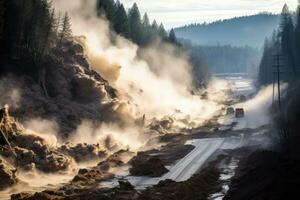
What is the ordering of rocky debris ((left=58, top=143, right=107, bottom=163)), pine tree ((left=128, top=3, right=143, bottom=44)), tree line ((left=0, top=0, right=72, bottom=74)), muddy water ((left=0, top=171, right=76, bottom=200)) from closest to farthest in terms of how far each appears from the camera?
muddy water ((left=0, top=171, right=76, bottom=200)) < rocky debris ((left=58, top=143, right=107, bottom=163)) < tree line ((left=0, top=0, right=72, bottom=74)) < pine tree ((left=128, top=3, right=143, bottom=44))

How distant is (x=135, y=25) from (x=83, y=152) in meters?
86.2

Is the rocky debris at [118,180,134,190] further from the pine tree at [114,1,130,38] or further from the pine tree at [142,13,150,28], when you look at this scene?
the pine tree at [142,13,150,28]

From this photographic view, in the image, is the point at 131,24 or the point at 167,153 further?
the point at 131,24

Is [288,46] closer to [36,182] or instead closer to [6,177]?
[36,182]

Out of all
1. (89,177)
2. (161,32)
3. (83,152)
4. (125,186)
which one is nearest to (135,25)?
(161,32)

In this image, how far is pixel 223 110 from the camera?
118m

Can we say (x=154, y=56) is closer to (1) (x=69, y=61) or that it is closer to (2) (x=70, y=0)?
(2) (x=70, y=0)

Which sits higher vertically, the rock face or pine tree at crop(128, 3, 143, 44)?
pine tree at crop(128, 3, 143, 44)

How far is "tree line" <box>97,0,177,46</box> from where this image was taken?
392 ft

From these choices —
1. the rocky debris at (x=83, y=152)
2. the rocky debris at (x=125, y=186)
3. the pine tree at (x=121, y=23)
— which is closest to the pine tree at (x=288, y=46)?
the pine tree at (x=121, y=23)

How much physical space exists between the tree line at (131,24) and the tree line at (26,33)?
1546 inches

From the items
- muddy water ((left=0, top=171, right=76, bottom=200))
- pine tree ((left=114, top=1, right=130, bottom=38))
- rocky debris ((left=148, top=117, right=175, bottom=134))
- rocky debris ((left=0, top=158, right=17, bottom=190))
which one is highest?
pine tree ((left=114, top=1, right=130, bottom=38))

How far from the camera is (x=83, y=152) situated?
190 feet

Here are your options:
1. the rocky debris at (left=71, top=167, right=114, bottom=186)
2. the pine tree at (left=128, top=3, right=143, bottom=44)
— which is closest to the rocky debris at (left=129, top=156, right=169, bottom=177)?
the rocky debris at (left=71, top=167, right=114, bottom=186)
